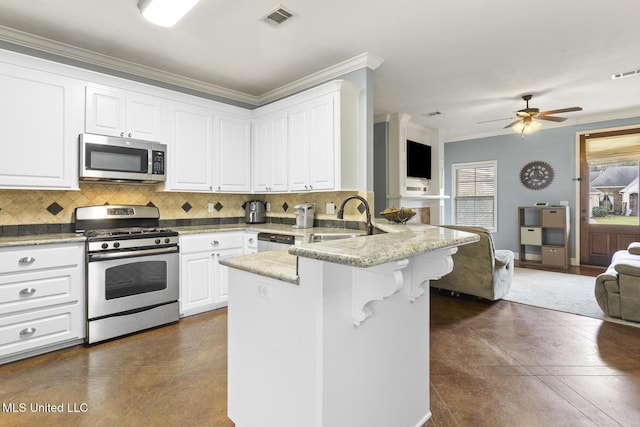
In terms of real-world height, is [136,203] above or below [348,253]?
above

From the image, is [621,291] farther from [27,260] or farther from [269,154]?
[27,260]

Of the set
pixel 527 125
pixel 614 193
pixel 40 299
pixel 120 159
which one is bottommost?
pixel 40 299

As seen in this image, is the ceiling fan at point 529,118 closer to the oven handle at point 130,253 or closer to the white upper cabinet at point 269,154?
the white upper cabinet at point 269,154

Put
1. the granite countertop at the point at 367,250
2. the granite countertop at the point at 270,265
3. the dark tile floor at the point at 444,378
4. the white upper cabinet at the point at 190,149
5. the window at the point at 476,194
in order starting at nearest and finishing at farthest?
the granite countertop at the point at 367,250 → the granite countertop at the point at 270,265 → the dark tile floor at the point at 444,378 → the white upper cabinet at the point at 190,149 → the window at the point at 476,194

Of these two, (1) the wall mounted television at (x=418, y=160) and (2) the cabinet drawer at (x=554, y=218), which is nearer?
(2) the cabinet drawer at (x=554, y=218)

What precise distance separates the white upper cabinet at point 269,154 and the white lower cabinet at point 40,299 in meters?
2.01

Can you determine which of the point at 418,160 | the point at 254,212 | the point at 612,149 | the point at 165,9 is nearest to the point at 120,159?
the point at 165,9

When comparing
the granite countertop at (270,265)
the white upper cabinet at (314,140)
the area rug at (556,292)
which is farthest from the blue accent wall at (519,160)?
the granite countertop at (270,265)

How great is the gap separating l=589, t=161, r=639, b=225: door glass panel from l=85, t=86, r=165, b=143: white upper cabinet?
7084 millimetres

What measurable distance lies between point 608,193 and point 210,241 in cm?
671

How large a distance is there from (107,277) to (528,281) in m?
5.48

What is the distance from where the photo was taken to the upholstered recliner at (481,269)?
12.6ft

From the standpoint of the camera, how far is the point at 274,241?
A: 3.64 meters

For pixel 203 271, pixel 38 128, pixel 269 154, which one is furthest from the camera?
pixel 269 154
